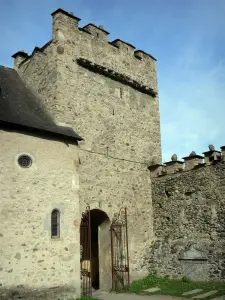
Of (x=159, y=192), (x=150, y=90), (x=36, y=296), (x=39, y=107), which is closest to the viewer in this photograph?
(x=36, y=296)

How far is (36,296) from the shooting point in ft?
29.5

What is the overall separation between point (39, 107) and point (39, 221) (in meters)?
4.18

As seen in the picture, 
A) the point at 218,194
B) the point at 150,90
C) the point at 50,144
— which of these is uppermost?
the point at 150,90

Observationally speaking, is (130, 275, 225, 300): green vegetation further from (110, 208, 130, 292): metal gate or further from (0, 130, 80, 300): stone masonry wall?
(0, 130, 80, 300): stone masonry wall

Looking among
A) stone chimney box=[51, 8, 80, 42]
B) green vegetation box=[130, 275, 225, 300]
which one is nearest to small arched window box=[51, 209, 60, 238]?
green vegetation box=[130, 275, 225, 300]

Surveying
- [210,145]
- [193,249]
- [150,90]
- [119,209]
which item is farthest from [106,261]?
[150,90]

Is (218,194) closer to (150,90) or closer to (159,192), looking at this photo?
(159,192)

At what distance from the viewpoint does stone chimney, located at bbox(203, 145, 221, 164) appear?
12.5m

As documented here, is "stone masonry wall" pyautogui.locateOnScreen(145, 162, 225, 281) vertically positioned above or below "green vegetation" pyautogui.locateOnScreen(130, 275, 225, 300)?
above

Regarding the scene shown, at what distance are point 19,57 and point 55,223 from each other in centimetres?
753

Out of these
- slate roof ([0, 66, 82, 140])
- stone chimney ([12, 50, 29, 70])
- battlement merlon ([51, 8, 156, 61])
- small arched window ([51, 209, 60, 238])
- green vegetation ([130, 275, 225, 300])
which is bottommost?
green vegetation ([130, 275, 225, 300])

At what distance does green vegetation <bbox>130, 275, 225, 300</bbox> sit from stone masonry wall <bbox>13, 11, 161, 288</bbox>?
480mm

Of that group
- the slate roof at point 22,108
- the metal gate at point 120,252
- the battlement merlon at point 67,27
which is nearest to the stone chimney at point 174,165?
the metal gate at point 120,252

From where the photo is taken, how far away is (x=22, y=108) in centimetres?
1074
